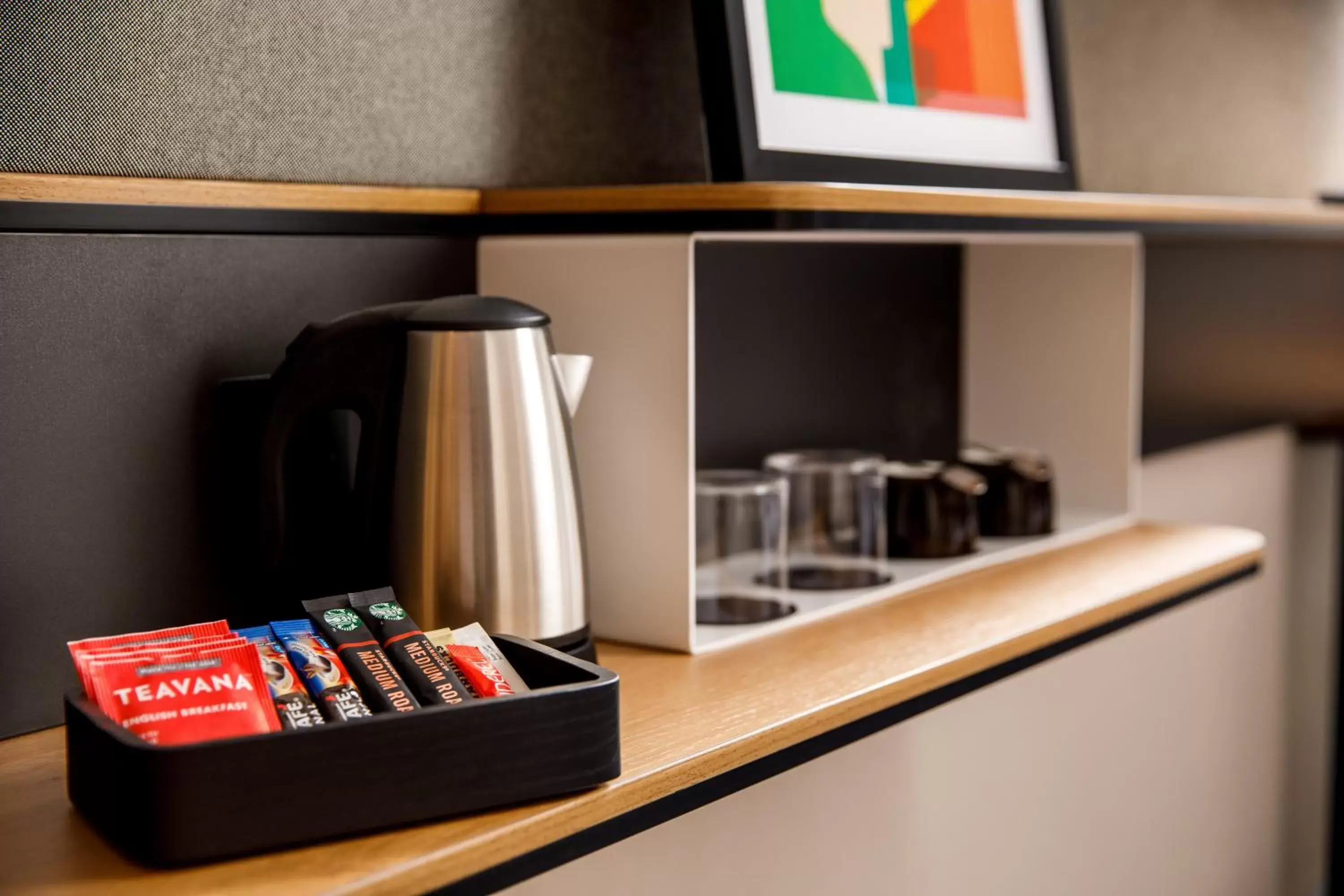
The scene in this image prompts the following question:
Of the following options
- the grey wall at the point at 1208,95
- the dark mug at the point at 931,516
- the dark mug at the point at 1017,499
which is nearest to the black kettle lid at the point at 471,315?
the dark mug at the point at 931,516

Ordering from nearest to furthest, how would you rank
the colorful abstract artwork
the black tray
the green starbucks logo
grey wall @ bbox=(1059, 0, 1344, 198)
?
1. the black tray
2. the green starbucks logo
3. the colorful abstract artwork
4. grey wall @ bbox=(1059, 0, 1344, 198)

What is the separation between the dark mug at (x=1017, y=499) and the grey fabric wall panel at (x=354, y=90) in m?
0.44

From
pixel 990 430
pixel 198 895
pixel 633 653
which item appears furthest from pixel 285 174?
pixel 990 430

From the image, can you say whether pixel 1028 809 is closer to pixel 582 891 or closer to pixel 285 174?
pixel 582 891

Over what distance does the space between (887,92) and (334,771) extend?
81 cm

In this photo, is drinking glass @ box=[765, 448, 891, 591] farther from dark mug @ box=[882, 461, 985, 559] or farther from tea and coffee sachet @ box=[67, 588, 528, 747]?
tea and coffee sachet @ box=[67, 588, 528, 747]

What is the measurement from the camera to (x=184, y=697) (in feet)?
2.24

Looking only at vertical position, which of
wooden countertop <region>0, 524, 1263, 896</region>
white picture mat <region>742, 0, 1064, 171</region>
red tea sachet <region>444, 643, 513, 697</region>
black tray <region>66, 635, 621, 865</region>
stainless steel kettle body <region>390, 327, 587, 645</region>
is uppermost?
white picture mat <region>742, 0, 1064, 171</region>

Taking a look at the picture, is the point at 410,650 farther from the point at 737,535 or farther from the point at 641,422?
the point at 737,535

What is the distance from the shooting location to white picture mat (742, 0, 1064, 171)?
1.11 metres

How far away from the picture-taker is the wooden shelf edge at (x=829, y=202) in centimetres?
96

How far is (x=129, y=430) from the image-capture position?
897 millimetres

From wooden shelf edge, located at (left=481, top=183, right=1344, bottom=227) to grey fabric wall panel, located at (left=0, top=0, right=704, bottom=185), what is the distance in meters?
0.08

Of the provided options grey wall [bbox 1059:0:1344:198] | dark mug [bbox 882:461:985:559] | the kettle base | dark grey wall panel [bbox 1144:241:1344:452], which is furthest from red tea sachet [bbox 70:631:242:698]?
dark grey wall panel [bbox 1144:241:1344:452]
